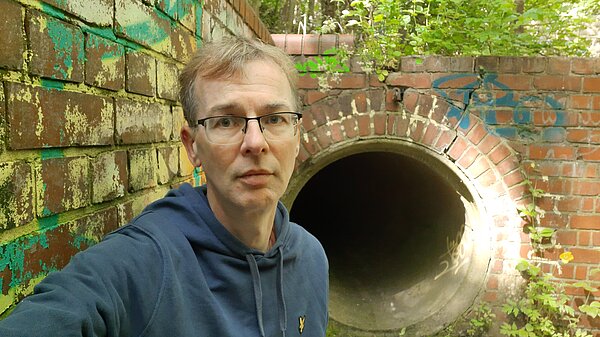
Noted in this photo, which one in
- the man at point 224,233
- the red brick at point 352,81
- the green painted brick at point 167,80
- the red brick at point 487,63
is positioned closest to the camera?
the man at point 224,233

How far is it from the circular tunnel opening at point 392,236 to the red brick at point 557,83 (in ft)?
3.10

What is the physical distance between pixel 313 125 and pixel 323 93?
270mm

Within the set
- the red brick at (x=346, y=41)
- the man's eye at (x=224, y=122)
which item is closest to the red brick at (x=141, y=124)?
the man's eye at (x=224, y=122)

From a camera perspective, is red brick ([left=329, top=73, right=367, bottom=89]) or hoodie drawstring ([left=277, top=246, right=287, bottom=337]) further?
red brick ([left=329, top=73, right=367, bottom=89])

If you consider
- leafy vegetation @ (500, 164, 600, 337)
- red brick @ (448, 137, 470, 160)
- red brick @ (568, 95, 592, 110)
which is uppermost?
red brick @ (568, 95, 592, 110)

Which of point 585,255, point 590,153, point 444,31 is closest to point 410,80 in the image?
point 444,31

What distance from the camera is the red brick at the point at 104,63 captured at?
1067 mm

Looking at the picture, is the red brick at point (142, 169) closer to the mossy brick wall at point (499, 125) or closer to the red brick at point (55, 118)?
the red brick at point (55, 118)

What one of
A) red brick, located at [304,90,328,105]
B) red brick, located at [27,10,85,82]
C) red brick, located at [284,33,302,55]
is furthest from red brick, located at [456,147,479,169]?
red brick, located at [27,10,85,82]

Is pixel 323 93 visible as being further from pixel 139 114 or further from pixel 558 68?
pixel 139 114

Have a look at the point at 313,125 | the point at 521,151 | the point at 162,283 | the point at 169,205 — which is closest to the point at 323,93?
the point at 313,125

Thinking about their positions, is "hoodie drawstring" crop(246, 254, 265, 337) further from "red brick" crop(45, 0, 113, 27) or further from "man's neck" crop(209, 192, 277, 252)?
"red brick" crop(45, 0, 113, 27)

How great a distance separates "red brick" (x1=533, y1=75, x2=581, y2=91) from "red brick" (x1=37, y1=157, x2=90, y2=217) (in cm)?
343

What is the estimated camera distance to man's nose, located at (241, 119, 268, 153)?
1.12 meters
